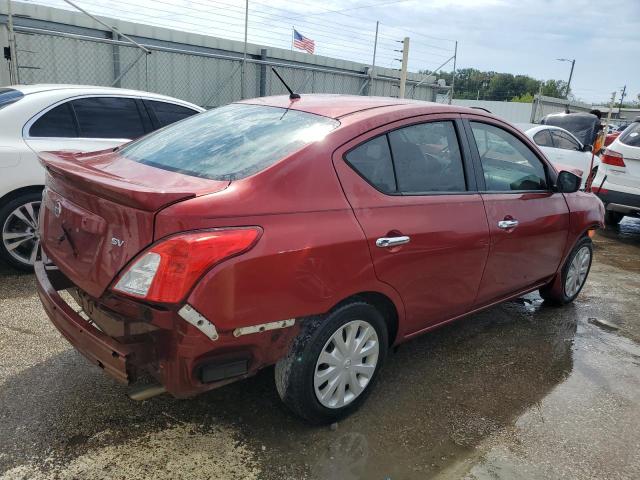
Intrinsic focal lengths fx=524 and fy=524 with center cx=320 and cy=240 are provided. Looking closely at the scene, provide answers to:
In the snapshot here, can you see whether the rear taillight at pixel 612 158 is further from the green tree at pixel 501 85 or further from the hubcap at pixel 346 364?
the green tree at pixel 501 85

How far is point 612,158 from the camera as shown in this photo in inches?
294

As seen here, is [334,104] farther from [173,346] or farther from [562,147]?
[562,147]

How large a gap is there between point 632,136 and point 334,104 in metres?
6.22

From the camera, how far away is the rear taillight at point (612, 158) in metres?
7.37

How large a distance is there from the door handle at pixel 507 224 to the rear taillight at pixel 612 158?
196 inches

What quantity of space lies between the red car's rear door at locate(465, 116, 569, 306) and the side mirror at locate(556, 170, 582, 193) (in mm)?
57

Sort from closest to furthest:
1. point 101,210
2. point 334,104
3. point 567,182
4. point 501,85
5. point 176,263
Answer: point 176,263 < point 101,210 < point 334,104 < point 567,182 < point 501,85

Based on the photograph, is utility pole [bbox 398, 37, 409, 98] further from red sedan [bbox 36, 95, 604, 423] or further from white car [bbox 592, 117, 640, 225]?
red sedan [bbox 36, 95, 604, 423]

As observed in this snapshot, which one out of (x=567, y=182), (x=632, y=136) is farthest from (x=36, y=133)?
(x=632, y=136)

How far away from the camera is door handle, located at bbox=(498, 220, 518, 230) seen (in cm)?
335

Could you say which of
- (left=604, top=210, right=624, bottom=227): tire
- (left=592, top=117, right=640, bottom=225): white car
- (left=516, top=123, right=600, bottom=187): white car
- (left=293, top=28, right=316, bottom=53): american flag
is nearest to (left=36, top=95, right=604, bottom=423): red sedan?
(left=592, top=117, right=640, bottom=225): white car

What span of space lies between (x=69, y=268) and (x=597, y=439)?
9.30 ft

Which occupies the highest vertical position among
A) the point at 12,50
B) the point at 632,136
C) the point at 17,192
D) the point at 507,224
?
the point at 12,50

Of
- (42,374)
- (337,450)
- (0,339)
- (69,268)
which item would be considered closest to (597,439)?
(337,450)
